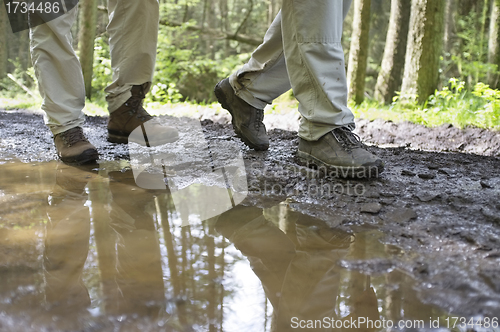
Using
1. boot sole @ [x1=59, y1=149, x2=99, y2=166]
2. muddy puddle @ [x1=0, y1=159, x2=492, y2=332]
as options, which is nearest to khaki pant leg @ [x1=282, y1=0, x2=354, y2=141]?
muddy puddle @ [x1=0, y1=159, x2=492, y2=332]

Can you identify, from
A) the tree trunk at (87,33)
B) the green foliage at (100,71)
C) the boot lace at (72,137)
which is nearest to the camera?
the boot lace at (72,137)

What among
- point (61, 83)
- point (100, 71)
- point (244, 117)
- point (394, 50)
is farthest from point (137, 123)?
point (100, 71)

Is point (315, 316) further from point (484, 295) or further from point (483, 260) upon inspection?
point (483, 260)

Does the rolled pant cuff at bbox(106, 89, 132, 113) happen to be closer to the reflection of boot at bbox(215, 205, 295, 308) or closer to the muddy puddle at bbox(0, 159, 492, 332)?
the muddy puddle at bbox(0, 159, 492, 332)

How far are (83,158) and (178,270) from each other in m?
1.61

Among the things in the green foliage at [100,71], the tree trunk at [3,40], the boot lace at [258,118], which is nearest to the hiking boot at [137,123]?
the boot lace at [258,118]

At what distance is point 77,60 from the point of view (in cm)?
258

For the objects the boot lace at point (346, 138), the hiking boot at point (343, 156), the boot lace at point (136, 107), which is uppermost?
the boot lace at point (136, 107)

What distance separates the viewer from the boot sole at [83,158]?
2486 millimetres

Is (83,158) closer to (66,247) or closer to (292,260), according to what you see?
(66,247)

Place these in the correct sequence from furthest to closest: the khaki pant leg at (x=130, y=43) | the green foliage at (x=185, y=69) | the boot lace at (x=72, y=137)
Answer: the green foliage at (x=185, y=69) → the khaki pant leg at (x=130, y=43) → the boot lace at (x=72, y=137)

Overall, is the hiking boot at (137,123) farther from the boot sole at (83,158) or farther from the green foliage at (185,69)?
the green foliage at (185,69)

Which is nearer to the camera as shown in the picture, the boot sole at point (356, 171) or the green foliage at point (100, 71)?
the boot sole at point (356, 171)

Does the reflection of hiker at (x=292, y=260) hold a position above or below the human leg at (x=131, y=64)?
below
